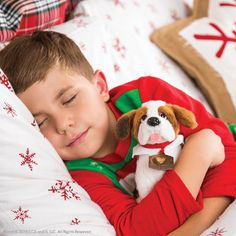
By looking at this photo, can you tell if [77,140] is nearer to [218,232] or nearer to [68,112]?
[68,112]

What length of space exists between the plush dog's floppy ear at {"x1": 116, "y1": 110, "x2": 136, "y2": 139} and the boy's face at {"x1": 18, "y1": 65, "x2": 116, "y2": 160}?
11 cm

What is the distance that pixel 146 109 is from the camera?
2.94 feet

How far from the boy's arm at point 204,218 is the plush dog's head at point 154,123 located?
15 centimetres

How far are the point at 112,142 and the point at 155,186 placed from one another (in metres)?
0.22

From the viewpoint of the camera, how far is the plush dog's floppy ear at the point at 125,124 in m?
0.92

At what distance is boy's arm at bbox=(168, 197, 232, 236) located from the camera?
0.88 m

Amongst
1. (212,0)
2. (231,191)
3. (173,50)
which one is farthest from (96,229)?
(212,0)

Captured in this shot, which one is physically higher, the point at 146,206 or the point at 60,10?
the point at 60,10

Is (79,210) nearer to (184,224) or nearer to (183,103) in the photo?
(184,224)

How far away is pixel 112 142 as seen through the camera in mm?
1104

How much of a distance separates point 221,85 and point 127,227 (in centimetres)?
76

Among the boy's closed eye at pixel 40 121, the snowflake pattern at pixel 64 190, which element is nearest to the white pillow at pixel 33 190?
the snowflake pattern at pixel 64 190

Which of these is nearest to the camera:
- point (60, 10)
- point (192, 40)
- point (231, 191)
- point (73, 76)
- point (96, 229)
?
point (96, 229)

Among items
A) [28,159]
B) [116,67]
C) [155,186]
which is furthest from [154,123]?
[116,67]
